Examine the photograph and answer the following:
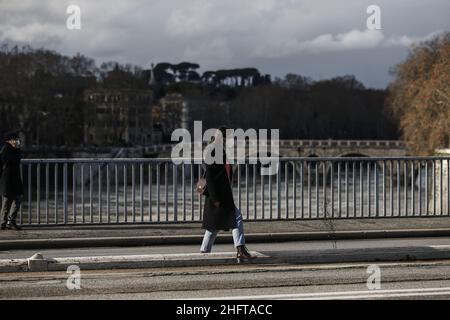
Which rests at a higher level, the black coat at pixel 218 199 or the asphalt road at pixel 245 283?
the black coat at pixel 218 199

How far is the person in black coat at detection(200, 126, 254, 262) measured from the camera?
34.6ft

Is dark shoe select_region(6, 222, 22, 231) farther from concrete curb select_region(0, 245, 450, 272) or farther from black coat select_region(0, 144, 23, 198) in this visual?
concrete curb select_region(0, 245, 450, 272)

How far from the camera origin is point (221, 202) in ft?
34.8

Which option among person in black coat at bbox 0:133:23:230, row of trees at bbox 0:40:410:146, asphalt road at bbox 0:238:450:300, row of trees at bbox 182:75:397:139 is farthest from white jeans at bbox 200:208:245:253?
row of trees at bbox 182:75:397:139

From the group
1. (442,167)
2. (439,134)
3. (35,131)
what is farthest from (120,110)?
(442,167)

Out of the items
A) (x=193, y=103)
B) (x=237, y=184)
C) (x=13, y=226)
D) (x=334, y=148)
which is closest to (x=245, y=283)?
(x=237, y=184)

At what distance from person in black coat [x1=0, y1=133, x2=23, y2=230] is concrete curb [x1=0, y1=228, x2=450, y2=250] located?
4.83ft

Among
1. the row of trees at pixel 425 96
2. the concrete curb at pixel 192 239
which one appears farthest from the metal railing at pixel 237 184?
the row of trees at pixel 425 96

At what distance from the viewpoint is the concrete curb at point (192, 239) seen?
41.9ft

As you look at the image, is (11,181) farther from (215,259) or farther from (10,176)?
(215,259)

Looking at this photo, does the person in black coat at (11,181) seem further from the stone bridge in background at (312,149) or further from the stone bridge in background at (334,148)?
the stone bridge in background at (334,148)

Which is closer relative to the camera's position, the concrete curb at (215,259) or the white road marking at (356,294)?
the white road marking at (356,294)

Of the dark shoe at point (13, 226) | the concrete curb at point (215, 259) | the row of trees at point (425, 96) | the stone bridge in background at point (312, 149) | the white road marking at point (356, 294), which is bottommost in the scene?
the white road marking at point (356, 294)

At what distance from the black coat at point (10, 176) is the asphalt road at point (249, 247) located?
1810 mm
